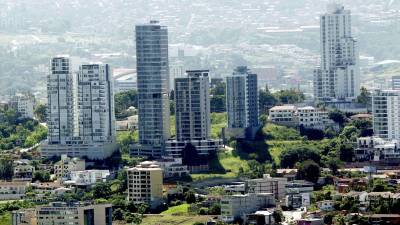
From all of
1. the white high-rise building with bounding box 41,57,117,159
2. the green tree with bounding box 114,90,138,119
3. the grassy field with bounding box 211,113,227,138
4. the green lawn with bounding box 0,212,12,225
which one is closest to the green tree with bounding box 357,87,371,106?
the grassy field with bounding box 211,113,227,138

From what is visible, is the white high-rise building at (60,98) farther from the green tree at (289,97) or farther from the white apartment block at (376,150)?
the white apartment block at (376,150)

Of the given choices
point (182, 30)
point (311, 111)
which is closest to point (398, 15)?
point (182, 30)

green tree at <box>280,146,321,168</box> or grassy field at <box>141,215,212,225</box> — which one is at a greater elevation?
green tree at <box>280,146,321,168</box>

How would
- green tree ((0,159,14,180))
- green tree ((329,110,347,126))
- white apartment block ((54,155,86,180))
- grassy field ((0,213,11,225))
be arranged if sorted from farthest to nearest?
green tree ((329,110,347,126))
green tree ((0,159,14,180))
white apartment block ((54,155,86,180))
grassy field ((0,213,11,225))

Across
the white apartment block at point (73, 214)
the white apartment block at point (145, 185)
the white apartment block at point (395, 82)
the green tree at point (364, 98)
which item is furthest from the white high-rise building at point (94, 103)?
the white apartment block at point (395, 82)

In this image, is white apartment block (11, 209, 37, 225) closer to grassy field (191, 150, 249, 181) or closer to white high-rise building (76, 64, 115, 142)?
grassy field (191, 150, 249, 181)

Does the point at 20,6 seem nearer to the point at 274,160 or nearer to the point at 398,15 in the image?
the point at 398,15
